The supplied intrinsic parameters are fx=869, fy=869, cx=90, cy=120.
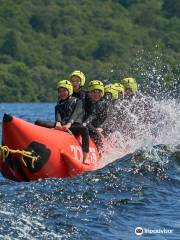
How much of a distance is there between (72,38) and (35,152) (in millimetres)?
92429

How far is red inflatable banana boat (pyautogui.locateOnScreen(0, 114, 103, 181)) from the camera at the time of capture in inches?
459

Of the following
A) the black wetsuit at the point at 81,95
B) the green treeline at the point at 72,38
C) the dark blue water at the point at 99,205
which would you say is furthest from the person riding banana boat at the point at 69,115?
the green treeline at the point at 72,38

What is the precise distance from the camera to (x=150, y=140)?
1591 centimetres

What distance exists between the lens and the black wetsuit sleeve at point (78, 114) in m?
13.1

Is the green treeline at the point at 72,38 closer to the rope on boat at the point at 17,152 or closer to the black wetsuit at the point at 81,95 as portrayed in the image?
the black wetsuit at the point at 81,95

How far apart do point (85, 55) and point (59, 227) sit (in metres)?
88.7

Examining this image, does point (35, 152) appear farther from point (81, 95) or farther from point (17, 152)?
point (81, 95)

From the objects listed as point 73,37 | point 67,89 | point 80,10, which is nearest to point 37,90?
point 73,37

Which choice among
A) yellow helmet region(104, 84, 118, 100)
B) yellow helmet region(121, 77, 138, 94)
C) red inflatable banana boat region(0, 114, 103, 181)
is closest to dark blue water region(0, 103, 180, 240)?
red inflatable banana boat region(0, 114, 103, 181)

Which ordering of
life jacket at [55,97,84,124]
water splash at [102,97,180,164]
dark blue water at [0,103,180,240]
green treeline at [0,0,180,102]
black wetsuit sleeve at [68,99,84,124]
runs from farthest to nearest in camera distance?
green treeline at [0,0,180,102] < water splash at [102,97,180,164] < life jacket at [55,97,84,124] < black wetsuit sleeve at [68,99,84,124] < dark blue water at [0,103,180,240]

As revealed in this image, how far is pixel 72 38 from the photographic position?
4080 inches

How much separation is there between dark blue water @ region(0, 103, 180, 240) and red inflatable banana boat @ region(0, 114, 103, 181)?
0.25 metres

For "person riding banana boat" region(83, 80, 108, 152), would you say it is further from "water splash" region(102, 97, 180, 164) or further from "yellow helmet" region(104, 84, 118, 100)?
"yellow helmet" region(104, 84, 118, 100)

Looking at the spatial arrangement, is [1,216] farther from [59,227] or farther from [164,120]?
[164,120]
